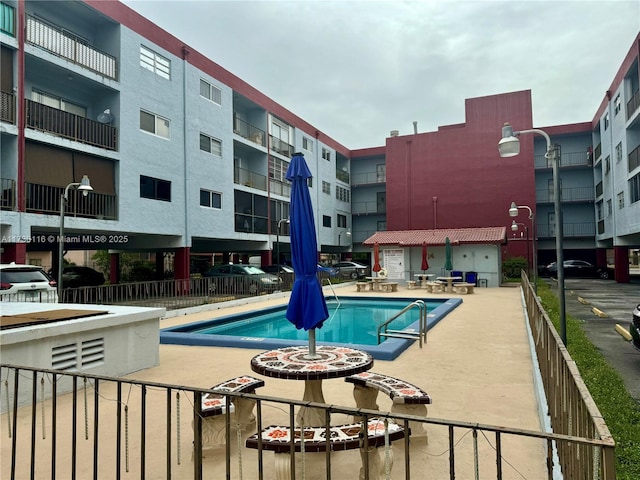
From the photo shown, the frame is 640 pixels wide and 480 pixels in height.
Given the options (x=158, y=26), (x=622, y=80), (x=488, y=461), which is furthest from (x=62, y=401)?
(x=622, y=80)

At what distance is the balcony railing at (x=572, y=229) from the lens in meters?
34.2

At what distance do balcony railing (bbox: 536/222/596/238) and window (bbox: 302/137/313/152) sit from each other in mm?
19541

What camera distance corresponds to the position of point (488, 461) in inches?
155

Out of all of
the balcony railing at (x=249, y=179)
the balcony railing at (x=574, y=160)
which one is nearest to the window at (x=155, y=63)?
the balcony railing at (x=249, y=179)

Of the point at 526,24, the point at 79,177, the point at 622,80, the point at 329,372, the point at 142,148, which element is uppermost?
the point at 622,80

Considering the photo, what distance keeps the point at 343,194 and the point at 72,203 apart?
27722 millimetres

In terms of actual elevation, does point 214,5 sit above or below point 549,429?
above

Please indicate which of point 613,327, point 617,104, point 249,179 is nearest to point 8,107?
point 249,179

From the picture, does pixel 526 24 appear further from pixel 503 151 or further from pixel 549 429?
pixel 549 429

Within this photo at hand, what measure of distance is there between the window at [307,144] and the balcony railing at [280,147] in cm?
245

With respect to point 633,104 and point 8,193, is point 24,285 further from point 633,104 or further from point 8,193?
point 633,104

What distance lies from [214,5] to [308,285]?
1150 centimetres

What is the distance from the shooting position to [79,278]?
2239 cm

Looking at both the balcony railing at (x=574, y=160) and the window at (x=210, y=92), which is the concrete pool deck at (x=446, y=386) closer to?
the window at (x=210, y=92)
